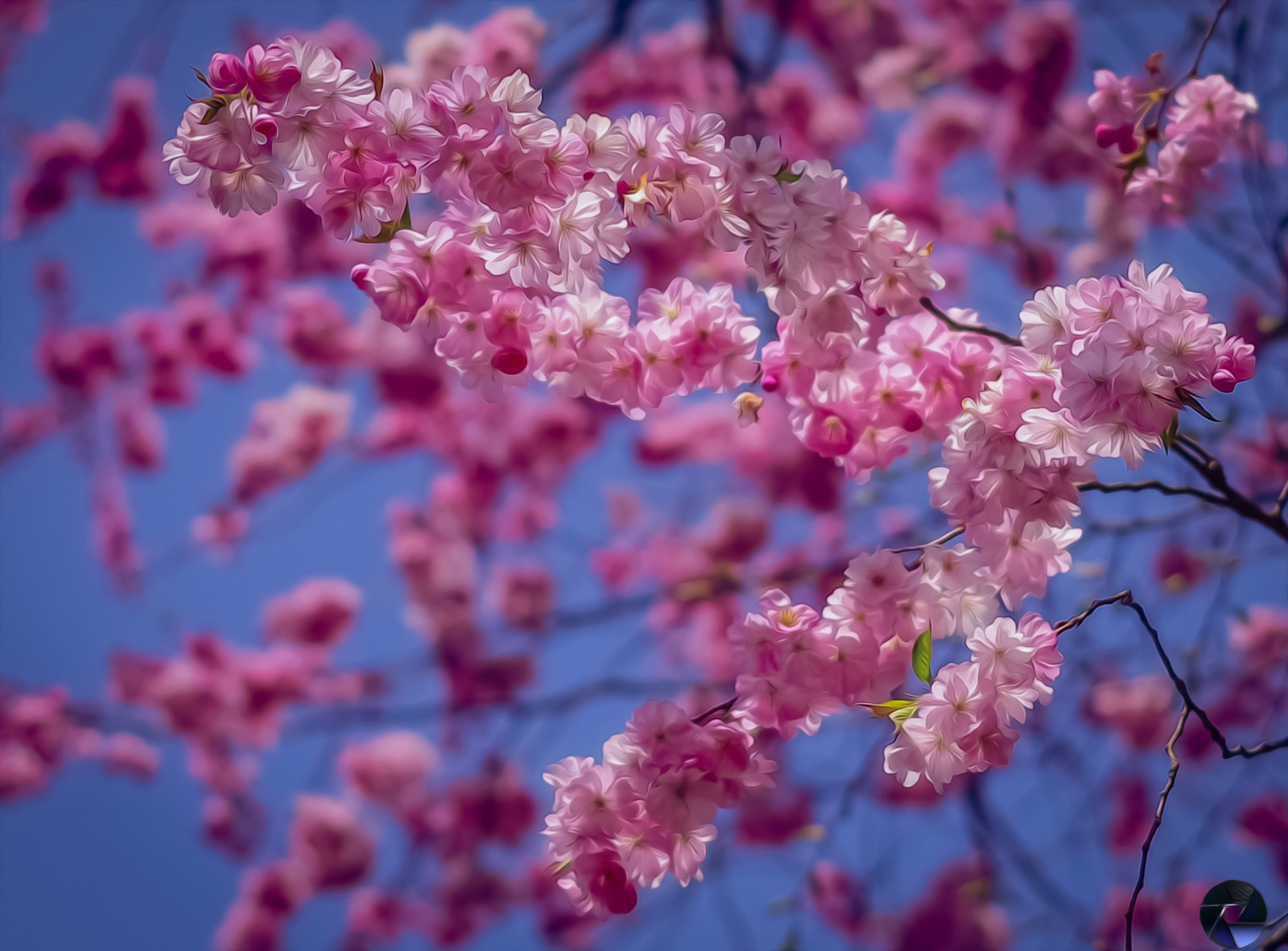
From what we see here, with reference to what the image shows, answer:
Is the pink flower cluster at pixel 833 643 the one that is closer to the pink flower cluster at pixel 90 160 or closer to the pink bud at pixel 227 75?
the pink bud at pixel 227 75

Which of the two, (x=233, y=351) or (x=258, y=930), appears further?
(x=233, y=351)

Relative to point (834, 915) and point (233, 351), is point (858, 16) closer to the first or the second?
point (233, 351)

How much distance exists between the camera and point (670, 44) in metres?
1.56

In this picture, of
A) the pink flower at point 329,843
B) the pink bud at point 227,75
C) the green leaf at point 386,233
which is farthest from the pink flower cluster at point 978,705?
the pink flower at point 329,843

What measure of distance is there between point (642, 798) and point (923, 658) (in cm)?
26

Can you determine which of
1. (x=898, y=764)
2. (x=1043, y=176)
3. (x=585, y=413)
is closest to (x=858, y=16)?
(x=1043, y=176)

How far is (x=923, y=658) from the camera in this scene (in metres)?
0.64

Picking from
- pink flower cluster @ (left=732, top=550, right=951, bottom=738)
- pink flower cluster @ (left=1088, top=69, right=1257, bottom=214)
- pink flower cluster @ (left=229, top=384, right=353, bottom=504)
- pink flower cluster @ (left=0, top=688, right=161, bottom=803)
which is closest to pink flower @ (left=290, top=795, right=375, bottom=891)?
pink flower cluster @ (left=0, top=688, right=161, bottom=803)

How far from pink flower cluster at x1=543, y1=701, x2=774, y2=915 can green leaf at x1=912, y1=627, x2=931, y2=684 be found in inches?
5.8

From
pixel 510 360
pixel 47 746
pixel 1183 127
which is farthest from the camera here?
pixel 47 746

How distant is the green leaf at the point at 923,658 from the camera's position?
63cm

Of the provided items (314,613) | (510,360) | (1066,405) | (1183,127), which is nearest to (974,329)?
(1066,405)

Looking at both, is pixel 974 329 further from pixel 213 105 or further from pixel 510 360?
pixel 213 105

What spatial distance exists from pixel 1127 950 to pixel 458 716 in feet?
3.83
